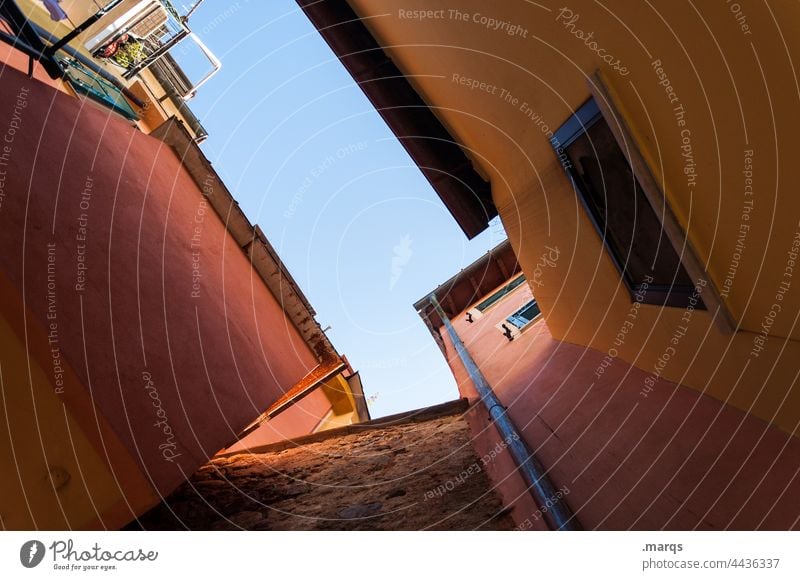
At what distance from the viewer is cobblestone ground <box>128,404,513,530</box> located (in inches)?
150

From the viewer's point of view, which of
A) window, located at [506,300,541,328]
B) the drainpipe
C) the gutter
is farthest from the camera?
window, located at [506,300,541,328]

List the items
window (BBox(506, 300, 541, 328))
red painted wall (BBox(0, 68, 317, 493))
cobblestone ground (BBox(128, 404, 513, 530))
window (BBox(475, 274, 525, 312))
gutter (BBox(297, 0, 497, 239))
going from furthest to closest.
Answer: window (BBox(475, 274, 525, 312)) → window (BBox(506, 300, 541, 328)) → gutter (BBox(297, 0, 497, 239)) → cobblestone ground (BBox(128, 404, 513, 530)) → red painted wall (BBox(0, 68, 317, 493))

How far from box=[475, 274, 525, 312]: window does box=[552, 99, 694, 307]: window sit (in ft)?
26.4

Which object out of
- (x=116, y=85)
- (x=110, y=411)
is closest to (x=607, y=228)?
(x=110, y=411)

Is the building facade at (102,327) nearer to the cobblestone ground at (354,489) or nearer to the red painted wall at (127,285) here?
the red painted wall at (127,285)

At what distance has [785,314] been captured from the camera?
2.47 m

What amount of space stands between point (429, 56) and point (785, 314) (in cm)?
528

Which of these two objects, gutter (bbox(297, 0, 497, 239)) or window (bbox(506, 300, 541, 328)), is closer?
gutter (bbox(297, 0, 497, 239))

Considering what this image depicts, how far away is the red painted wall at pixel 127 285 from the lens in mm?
3463
